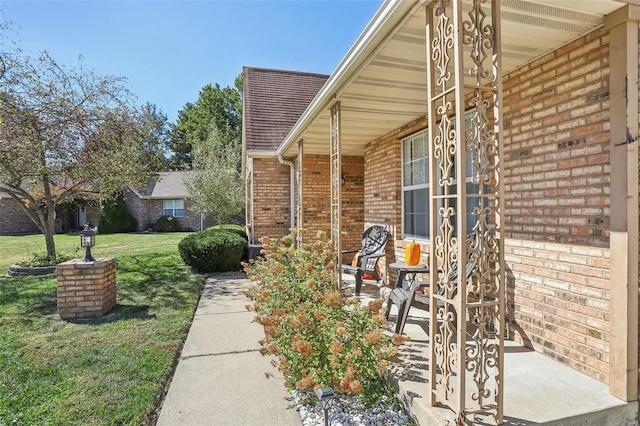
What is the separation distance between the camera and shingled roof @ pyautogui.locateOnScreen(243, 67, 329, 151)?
959cm

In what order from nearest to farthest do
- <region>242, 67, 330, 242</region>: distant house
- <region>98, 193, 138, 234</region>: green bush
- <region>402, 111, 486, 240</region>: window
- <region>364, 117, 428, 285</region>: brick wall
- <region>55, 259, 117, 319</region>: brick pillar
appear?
<region>55, 259, 117, 319</region>: brick pillar
<region>402, 111, 486, 240</region>: window
<region>364, 117, 428, 285</region>: brick wall
<region>242, 67, 330, 242</region>: distant house
<region>98, 193, 138, 234</region>: green bush

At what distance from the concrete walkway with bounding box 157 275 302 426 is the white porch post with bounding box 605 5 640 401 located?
91.9 inches

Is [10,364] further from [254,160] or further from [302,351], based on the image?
[254,160]

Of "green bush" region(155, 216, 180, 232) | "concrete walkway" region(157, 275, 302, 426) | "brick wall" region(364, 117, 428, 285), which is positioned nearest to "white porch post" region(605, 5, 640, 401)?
"concrete walkway" region(157, 275, 302, 426)

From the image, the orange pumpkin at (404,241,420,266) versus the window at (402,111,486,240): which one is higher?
the window at (402,111,486,240)

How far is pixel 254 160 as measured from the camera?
936 centimetres

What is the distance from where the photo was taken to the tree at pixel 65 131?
260 inches

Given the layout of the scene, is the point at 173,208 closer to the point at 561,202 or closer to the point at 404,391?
the point at 404,391

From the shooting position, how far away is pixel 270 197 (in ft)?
30.6

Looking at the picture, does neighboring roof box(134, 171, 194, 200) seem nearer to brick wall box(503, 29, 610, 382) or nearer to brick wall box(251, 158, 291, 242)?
brick wall box(251, 158, 291, 242)

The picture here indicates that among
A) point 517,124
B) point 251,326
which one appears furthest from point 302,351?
point 517,124

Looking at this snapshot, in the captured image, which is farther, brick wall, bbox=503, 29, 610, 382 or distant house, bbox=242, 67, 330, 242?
distant house, bbox=242, 67, 330, 242

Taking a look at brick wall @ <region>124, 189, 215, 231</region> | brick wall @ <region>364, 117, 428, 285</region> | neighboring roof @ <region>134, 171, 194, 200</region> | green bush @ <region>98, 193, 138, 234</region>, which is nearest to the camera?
brick wall @ <region>364, 117, 428, 285</region>

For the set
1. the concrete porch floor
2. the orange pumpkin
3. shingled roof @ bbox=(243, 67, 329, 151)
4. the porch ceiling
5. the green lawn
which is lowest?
the green lawn
